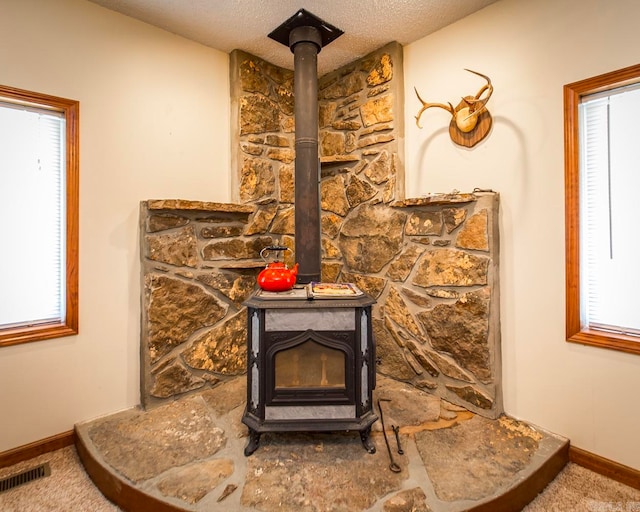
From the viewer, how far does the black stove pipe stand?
2.01m

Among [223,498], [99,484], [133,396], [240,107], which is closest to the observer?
[223,498]

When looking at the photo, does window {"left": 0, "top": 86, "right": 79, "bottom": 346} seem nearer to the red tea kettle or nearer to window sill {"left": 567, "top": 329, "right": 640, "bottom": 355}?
the red tea kettle

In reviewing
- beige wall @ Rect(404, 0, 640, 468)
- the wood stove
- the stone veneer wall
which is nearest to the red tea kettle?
the wood stove

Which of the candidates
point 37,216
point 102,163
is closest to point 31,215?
point 37,216

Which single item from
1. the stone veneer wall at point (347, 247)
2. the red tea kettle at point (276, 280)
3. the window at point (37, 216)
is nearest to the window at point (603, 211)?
the stone veneer wall at point (347, 247)

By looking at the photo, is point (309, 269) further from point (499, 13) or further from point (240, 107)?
point (499, 13)

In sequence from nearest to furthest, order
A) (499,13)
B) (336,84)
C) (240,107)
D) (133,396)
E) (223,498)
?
(223,498), (499,13), (133,396), (240,107), (336,84)

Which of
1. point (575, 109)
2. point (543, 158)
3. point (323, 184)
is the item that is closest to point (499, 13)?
point (575, 109)

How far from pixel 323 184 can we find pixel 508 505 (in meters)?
2.26

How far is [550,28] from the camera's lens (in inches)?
69.6

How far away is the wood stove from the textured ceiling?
5.64 ft

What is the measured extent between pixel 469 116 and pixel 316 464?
80.6 inches

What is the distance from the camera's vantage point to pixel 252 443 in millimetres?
1645

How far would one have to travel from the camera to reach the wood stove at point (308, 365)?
1.62 metres
